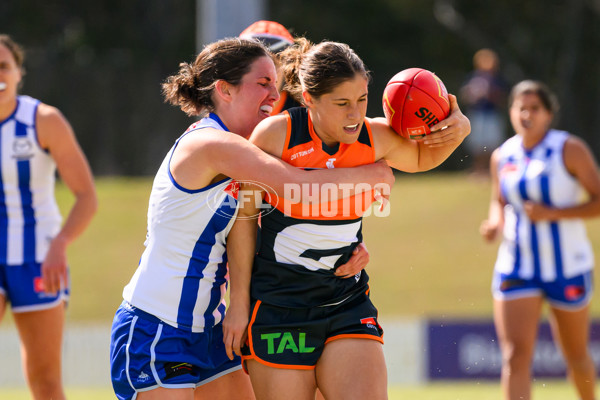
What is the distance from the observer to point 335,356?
3389 mm

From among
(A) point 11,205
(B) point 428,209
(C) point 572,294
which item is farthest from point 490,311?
(A) point 11,205

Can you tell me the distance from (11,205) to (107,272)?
7636mm

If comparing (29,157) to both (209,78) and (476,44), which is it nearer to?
(209,78)

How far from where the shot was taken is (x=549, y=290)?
6.12 m

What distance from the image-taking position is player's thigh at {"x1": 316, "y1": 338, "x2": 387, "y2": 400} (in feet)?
10.9

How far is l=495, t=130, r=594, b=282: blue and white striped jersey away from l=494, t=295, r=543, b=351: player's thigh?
25cm

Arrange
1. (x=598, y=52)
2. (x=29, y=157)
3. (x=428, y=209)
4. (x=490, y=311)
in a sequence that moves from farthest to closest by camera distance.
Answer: (x=598, y=52)
(x=428, y=209)
(x=490, y=311)
(x=29, y=157)

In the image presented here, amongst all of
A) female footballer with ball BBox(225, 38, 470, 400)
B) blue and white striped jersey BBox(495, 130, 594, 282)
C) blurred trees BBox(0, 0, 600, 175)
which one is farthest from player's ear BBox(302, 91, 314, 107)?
blurred trees BBox(0, 0, 600, 175)

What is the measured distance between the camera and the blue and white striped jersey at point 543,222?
6.15m

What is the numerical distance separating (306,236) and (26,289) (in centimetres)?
204

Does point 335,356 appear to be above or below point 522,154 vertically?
below

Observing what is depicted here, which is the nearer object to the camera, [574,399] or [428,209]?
[574,399]

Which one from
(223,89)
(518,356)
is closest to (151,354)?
(223,89)

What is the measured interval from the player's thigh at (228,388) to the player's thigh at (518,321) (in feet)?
8.60
